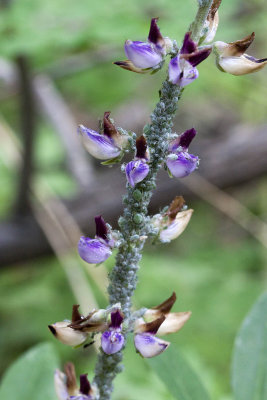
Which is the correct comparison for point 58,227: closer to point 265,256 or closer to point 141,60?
point 265,256

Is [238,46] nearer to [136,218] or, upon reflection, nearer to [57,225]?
[136,218]

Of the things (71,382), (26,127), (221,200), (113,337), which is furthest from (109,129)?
(221,200)

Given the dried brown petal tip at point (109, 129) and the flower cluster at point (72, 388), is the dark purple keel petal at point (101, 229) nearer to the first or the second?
the dried brown petal tip at point (109, 129)

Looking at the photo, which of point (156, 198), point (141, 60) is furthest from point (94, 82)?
point (141, 60)

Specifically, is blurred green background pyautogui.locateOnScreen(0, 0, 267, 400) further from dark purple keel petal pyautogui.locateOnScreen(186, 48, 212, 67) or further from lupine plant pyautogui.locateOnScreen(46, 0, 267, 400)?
dark purple keel petal pyautogui.locateOnScreen(186, 48, 212, 67)

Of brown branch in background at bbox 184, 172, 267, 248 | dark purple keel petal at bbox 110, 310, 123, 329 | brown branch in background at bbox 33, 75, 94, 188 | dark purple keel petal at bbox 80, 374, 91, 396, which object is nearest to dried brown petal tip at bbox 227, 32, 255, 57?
dark purple keel petal at bbox 110, 310, 123, 329
